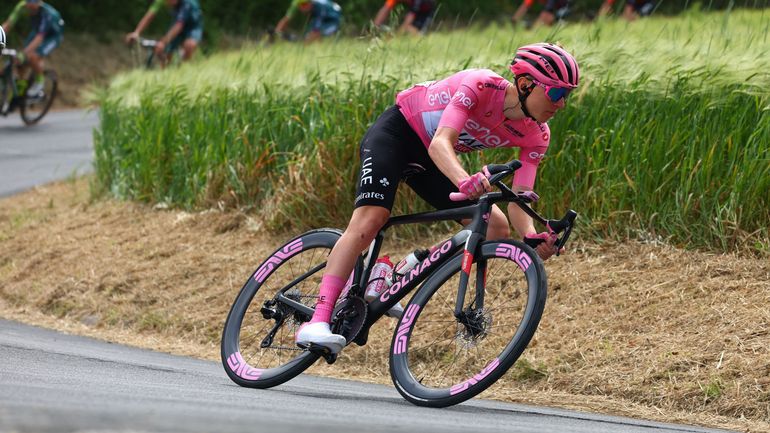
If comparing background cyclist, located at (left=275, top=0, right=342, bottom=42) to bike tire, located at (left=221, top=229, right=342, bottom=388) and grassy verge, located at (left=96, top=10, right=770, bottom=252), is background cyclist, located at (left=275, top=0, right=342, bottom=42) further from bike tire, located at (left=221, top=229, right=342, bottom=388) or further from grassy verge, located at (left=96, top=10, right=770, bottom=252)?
bike tire, located at (left=221, top=229, right=342, bottom=388)

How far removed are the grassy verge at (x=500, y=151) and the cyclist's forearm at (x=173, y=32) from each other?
872 centimetres

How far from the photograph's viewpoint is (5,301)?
10.3 metres

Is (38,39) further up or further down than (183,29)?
further down

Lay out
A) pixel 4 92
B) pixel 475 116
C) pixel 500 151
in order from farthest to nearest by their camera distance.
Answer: pixel 4 92 < pixel 500 151 < pixel 475 116

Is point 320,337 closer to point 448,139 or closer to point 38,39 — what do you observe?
point 448,139

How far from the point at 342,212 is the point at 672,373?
3.92 m

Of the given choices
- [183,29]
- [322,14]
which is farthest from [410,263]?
[322,14]

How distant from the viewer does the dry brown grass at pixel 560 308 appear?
6586 millimetres

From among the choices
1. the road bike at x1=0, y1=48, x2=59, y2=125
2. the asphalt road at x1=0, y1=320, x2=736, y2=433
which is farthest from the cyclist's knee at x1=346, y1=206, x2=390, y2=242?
the road bike at x1=0, y1=48, x2=59, y2=125

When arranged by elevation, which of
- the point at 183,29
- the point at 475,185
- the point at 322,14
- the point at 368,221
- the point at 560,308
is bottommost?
the point at 183,29

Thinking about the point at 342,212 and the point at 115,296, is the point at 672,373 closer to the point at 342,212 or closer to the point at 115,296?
the point at 342,212

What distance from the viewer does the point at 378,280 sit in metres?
6.20

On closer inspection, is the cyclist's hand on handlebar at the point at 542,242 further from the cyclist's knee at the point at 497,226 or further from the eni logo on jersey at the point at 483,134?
the eni logo on jersey at the point at 483,134

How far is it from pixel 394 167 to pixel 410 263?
491 mm
